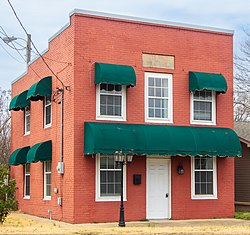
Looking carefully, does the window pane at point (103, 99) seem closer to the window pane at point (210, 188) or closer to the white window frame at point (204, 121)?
the white window frame at point (204, 121)

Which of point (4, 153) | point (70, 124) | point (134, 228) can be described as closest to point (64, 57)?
point (70, 124)

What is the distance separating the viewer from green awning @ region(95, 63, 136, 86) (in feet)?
74.8

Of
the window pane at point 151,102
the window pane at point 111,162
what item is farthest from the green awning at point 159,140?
the window pane at point 111,162

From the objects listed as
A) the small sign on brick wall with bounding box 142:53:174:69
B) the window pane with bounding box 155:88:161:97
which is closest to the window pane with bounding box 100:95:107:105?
the small sign on brick wall with bounding box 142:53:174:69

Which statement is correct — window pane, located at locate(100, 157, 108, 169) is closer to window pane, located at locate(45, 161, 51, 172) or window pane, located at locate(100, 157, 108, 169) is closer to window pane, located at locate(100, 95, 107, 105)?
window pane, located at locate(100, 95, 107, 105)

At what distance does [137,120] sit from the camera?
23.9 meters

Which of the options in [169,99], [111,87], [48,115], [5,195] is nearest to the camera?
[5,195]

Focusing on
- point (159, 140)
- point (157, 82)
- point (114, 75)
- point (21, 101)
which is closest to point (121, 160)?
point (159, 140)

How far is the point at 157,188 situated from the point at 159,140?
2.27m


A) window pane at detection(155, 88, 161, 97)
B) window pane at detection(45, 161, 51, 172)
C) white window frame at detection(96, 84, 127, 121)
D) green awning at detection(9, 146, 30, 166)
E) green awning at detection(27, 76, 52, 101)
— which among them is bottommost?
window pane at detection(45, 161, 51, 172)

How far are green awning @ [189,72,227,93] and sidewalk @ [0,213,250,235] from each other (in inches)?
214

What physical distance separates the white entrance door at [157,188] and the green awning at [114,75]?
3.49m

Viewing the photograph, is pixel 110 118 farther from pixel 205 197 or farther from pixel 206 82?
pixel 205 197

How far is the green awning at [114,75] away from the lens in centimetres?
2281
